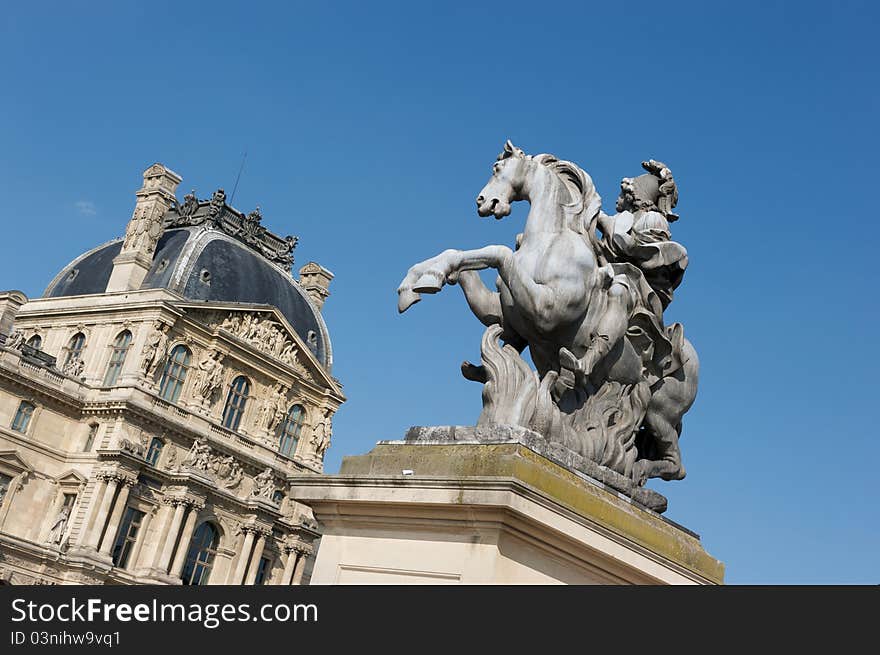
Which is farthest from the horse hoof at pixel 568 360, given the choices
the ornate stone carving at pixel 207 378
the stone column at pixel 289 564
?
the stone column at pixel 289 564

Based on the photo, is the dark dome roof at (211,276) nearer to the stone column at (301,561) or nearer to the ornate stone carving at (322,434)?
the ornate stone carving at (322,434)

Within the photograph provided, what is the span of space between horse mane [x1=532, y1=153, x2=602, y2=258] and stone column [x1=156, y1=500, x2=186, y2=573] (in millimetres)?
38542

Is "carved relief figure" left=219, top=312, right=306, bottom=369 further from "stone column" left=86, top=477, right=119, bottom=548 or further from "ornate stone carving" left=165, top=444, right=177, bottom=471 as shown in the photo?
"stone column" left=86, top=477, right=119, bottom=548

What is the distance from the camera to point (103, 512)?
127 ft

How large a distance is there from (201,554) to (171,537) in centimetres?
262

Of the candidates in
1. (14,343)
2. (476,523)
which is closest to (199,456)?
(14,343)

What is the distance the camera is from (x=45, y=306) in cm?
4588

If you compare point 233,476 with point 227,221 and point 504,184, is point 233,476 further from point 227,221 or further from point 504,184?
point 504,184

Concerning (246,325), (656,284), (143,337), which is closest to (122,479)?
(143,337)

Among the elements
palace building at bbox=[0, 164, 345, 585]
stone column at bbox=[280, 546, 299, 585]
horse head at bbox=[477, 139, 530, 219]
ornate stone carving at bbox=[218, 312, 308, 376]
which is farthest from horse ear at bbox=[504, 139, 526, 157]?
stone column at bbox=[280, 546, 299, 585]

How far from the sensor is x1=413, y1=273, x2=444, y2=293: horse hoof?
445cm

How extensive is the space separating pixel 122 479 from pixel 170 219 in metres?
14.8
